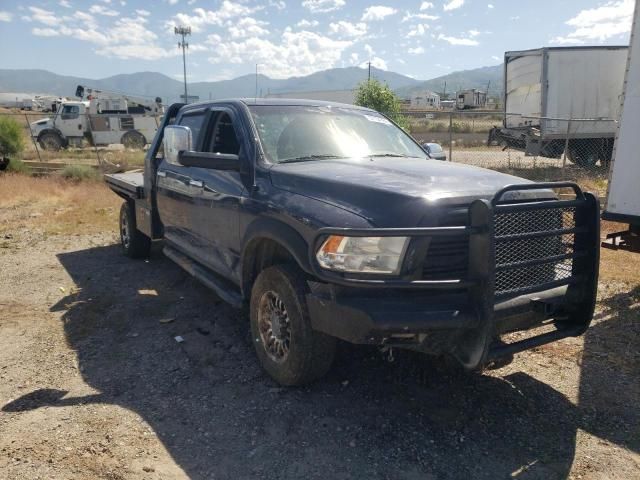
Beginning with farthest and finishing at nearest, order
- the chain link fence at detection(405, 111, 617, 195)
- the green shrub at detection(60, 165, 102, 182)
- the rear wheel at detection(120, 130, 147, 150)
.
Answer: the rear wheel at detection(120, 130, 147, 150), the chain link fence at detection(405, 111, 617, 195), the green shrub at detection(60, 165, 102, 182)

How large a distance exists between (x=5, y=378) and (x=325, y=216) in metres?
2.65

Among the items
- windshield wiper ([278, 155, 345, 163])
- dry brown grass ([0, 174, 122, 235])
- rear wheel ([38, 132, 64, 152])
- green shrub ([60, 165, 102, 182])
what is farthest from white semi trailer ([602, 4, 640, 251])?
rear wheel ([38, 132, 64, 152])

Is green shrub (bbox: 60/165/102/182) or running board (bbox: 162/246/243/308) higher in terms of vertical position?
green shrub (bbox: 60/165/102/182)

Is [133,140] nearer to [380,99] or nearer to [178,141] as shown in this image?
[380,99]

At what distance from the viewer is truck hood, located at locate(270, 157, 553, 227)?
295 centimetres

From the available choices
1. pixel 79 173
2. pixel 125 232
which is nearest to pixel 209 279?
pixel 125 232

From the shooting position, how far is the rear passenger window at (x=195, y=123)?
4993 mm

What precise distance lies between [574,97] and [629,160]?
42.0 feet

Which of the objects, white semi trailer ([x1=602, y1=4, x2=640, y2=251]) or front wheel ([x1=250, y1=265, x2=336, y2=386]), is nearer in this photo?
front wheel ([x1=250, y1=265, x2=336, y2=386])

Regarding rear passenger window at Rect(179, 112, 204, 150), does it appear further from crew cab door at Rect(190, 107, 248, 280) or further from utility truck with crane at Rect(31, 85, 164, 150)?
utility truck with crane at Rect(31, 85, 164, 150)

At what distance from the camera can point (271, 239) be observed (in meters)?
3.54

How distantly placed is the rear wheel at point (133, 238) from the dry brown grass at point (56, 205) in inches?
87.1

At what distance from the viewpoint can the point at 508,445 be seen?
3.03 meters

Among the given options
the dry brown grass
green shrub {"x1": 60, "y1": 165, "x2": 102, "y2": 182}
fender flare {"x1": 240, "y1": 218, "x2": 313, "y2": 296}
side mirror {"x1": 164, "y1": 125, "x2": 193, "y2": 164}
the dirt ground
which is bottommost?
the dirt ground
